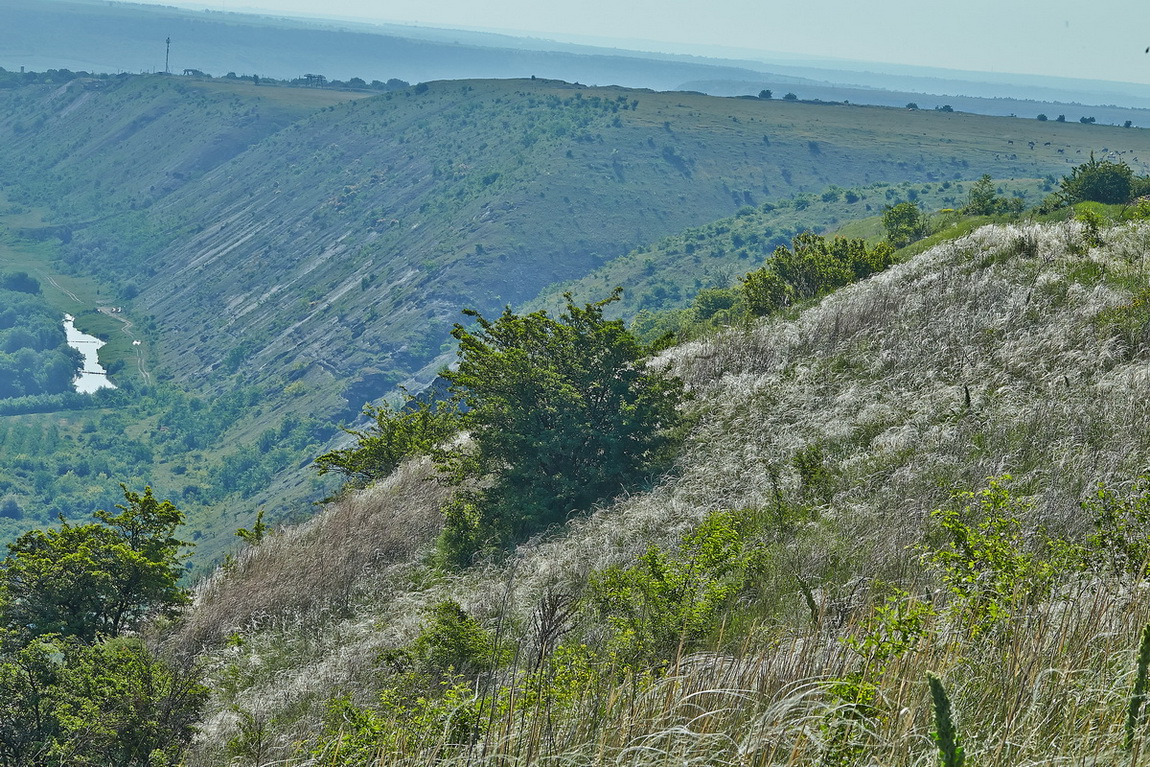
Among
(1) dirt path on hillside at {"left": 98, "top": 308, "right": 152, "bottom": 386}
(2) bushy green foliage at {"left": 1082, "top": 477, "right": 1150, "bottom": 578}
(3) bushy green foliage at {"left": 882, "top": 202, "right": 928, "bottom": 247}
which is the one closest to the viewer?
(2) bushy green foliage at {"left": 1082, "top": 477, "right": 1150, "bottom": 578}

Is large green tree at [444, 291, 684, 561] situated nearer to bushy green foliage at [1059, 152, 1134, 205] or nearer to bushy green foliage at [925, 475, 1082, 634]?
bushy green foliage at [925, 475, 1082, 634]

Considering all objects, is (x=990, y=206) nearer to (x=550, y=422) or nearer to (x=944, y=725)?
(x=550, y=422)

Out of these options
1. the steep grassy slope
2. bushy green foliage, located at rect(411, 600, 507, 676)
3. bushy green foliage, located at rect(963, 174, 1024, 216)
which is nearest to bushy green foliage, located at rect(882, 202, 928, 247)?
bushy green foliage, located at rect(963, 174, 1024, 216)

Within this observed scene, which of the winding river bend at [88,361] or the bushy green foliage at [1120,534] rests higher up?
the bushy green foliage at [1120,534]

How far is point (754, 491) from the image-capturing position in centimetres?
926

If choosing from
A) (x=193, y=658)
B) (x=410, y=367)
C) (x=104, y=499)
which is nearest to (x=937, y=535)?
(x=193, y=658)

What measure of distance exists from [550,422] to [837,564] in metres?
6.89

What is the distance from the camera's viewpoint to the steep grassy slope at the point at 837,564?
301cm

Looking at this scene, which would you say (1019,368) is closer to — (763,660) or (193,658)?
(763,660)

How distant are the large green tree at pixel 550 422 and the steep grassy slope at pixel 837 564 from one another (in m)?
0.80

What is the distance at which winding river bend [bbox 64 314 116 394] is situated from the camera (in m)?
148

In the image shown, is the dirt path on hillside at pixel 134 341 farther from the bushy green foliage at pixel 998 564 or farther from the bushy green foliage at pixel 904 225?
the bushy green foliage at pixel 998 564

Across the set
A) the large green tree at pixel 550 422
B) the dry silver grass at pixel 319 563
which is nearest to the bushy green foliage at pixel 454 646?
the dry silver grass at pixel 319 563

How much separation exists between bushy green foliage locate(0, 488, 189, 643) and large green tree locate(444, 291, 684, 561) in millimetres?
3763
